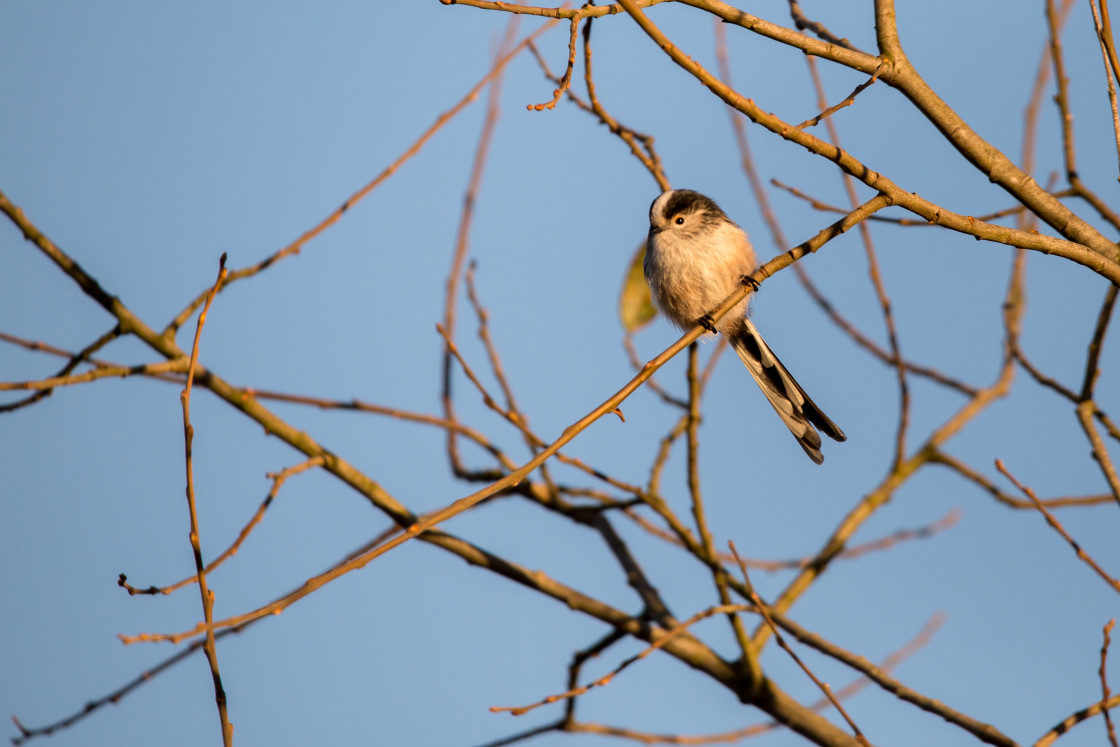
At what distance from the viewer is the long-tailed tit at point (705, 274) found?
4.05 metres

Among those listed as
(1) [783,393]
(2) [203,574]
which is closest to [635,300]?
(1) [783,393]

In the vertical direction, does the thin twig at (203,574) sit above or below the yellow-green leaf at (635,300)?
below

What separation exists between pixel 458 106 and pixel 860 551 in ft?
8.54

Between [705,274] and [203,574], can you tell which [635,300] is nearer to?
[705,274]

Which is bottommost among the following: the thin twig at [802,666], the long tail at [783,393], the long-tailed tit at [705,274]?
the thin twig at [802,666]

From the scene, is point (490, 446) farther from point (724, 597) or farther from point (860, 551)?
point (860, 551)

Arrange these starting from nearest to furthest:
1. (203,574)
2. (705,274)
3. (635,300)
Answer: (203,574), (635,300), (705,274)

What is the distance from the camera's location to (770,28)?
2.18 meters

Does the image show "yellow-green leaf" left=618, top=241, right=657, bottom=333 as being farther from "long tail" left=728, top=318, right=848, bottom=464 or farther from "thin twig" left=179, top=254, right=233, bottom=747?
"thin twig" left=179, top=254, right=233, bottom=747

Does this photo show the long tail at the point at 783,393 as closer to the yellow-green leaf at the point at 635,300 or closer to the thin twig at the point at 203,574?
the yellow-green leaf at the point at 635,300

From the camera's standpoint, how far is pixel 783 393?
13.1 ft

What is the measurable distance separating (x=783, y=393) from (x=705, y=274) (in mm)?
596

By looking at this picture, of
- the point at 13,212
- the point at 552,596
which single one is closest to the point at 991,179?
the point at 552,596

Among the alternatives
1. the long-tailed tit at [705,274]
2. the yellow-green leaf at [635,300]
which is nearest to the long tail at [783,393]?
the long-tailed tit at [705,274]
